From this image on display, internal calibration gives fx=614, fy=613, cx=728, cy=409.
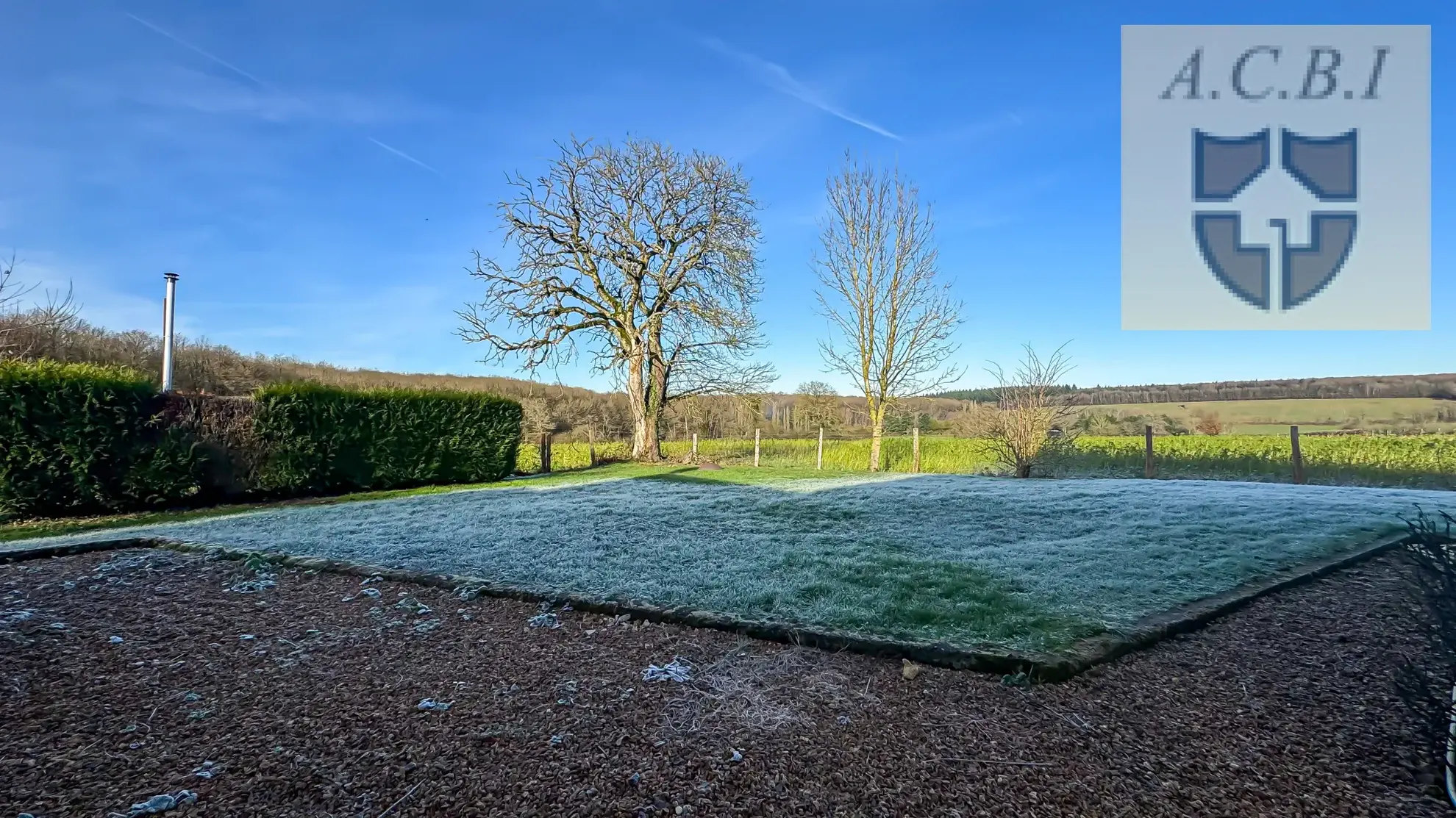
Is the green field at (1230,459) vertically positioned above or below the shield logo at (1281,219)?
below

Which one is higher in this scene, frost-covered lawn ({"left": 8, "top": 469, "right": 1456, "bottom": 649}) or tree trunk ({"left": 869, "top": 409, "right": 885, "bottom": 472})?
tree trunk ({"left": 869, "top": 409, "right": 885, "bottom": 472})

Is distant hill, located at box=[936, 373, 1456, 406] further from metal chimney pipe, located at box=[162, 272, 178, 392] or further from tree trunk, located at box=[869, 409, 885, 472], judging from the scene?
metal chimney pipe, located at box=[162, 272, 178, 392]

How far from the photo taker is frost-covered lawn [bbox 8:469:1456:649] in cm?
326

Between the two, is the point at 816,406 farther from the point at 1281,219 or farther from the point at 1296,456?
the point at 1281,219

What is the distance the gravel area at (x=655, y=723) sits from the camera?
1.62m

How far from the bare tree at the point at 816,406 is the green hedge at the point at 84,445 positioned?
18.3m

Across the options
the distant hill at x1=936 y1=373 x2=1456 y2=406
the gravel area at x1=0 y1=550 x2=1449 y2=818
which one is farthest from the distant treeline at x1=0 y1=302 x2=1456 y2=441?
the gravel area at x1=0 y1=550 x2=1449 y2=818

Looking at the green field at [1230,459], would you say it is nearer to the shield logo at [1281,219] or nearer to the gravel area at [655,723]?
the shield logo at [1281,219]

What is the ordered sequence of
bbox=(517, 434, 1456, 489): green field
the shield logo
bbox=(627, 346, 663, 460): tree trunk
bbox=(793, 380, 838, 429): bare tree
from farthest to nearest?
1. bbox=(793, 380, 838, 429): bare tree
2. bbox=(627, 346, 663, 460): tree trunk
3. bbox=(517, 434, 1456, 489): green field
4. the shield logo

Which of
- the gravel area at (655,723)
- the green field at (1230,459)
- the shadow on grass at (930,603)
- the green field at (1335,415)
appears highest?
the green field at (1335,415)

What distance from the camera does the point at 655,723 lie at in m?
2.03

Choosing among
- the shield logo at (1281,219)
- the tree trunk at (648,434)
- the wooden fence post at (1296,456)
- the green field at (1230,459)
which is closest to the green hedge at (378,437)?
the green field at (1230,459)

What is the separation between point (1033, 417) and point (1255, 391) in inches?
364

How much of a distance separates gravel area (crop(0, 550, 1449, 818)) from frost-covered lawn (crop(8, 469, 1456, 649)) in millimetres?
471
